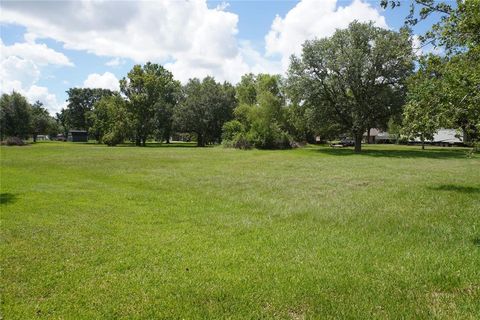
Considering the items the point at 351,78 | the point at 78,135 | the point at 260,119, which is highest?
the point at 351,78

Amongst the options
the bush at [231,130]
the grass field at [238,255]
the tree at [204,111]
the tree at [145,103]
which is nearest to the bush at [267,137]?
the bush at [231,130]

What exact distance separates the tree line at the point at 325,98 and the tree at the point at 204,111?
19cm

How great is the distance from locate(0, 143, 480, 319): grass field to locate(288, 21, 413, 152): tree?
1239 inches

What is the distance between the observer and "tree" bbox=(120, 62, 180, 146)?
221 ft

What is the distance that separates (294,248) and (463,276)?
9.33 ft

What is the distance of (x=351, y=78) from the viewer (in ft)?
140

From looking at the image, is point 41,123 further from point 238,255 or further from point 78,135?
point 238,255

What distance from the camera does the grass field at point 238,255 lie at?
15.7 ft

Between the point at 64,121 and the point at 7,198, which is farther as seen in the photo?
the point at 64,121

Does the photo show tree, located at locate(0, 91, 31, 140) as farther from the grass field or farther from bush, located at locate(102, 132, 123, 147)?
the grass field

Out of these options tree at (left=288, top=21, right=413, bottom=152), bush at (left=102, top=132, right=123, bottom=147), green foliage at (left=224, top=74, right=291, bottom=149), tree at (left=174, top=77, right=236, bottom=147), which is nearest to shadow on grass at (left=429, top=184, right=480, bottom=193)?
tree at (left=288, top=21, right=413, bottom=152)

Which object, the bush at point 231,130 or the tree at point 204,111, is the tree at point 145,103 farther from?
the bush at point 231,130

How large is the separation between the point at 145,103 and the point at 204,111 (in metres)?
11.3

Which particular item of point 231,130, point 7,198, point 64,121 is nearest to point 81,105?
point 64,121
